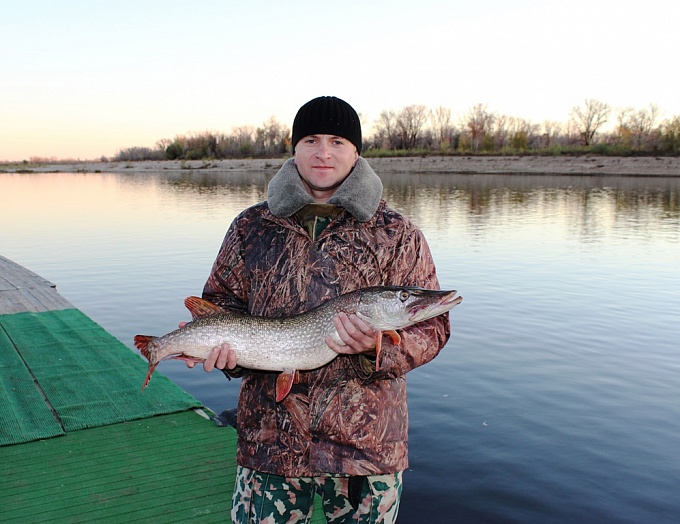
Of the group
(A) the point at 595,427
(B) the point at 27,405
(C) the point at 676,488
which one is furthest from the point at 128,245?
(C) the point at 676,488

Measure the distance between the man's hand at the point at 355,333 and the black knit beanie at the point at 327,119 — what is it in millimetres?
967

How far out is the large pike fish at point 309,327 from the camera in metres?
2.95

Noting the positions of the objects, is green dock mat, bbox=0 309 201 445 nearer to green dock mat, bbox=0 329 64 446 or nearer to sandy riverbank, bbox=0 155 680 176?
green dock mat, bbox=0 329 64 446

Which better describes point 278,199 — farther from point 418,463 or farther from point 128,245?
point 128,245

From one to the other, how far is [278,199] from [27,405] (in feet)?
15.6

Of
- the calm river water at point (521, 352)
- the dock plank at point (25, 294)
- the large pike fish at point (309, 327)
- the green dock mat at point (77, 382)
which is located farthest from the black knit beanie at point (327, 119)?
the dock plank at point (25, 294)

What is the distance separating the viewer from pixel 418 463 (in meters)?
6.97

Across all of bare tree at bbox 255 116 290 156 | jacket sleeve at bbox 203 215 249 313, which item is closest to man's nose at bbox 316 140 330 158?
jacket sleeve at bbox 203 215 249 313

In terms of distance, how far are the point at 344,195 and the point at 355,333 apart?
678mm

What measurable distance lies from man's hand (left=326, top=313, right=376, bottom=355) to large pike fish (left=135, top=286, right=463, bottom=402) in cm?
4

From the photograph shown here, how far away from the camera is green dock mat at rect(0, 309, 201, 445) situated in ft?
20.2

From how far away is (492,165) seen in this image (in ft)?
255

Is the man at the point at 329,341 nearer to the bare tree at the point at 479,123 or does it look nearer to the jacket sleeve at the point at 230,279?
the jacket sleeve at the point at 230,279

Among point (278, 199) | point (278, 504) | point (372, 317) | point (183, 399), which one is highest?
point (278, 199)
